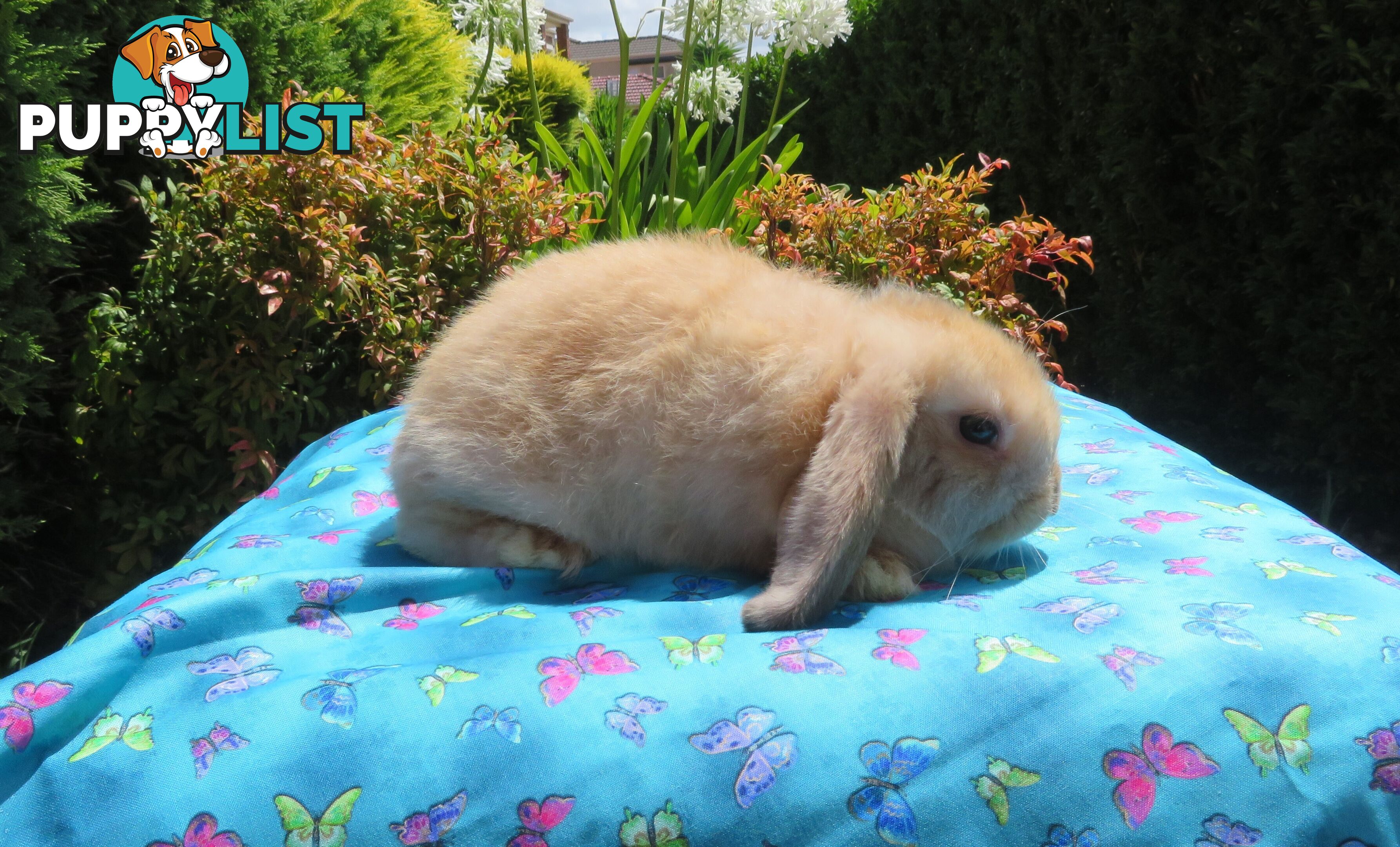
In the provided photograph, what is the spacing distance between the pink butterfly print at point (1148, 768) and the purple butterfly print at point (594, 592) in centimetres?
86

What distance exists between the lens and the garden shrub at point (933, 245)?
285 centimetres

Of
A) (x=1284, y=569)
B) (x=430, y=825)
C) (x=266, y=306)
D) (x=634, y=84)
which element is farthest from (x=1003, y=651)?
(x=634, y=84)

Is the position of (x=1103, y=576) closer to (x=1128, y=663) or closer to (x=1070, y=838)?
(x=1128, y=663)

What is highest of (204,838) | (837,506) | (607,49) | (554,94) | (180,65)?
(607,49)

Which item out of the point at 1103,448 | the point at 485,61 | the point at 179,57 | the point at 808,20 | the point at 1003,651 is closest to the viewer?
the point at 1003,651

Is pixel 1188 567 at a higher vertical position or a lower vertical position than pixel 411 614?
higher

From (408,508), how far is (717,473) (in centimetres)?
65

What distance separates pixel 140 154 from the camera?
295 cm

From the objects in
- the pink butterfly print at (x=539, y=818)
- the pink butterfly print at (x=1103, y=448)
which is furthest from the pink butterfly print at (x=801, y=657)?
the pink butterfly print at (x=1103, y=448)

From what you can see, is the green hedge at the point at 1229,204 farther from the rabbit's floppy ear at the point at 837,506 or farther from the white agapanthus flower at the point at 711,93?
the rabbit's floppy ear at the point at 837,506

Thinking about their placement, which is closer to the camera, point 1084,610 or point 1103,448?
point 1084,610

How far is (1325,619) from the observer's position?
1.36 metres

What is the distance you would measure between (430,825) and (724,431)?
28.7 inches

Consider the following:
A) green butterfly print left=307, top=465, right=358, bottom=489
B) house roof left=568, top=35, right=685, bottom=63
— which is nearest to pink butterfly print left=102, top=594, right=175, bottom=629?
green butterfly print left=307, top=465, right=358, bottom=489
